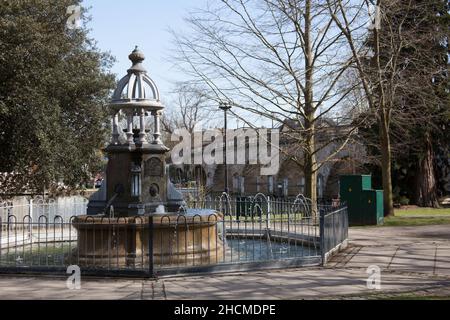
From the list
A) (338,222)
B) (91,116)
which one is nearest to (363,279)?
(338,222)

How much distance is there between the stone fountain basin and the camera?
11531 millimetres

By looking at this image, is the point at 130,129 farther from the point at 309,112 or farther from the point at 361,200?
the point at 361,200

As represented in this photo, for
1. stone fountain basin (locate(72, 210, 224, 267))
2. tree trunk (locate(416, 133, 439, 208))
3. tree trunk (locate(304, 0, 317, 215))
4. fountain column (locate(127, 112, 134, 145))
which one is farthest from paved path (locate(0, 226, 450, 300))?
tree trunk (locate(416, 133, 439, 208))

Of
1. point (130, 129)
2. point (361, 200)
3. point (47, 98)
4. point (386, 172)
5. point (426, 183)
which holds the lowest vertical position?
point (361, 200)

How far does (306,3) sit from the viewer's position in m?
21.4

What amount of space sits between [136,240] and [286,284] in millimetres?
3525

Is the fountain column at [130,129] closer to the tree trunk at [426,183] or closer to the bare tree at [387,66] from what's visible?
the bare tree at [387,66]

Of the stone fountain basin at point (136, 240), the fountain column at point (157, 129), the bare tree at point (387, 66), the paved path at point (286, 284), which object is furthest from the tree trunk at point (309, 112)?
the stone fountain basin at point (136, 240)

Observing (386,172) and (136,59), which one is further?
(386,172)

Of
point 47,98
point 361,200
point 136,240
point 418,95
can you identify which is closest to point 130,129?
point 136,240

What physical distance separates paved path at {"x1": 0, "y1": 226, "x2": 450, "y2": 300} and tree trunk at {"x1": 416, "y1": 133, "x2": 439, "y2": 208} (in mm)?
26575

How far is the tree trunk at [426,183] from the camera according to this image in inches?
1503

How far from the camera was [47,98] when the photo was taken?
848 inches
